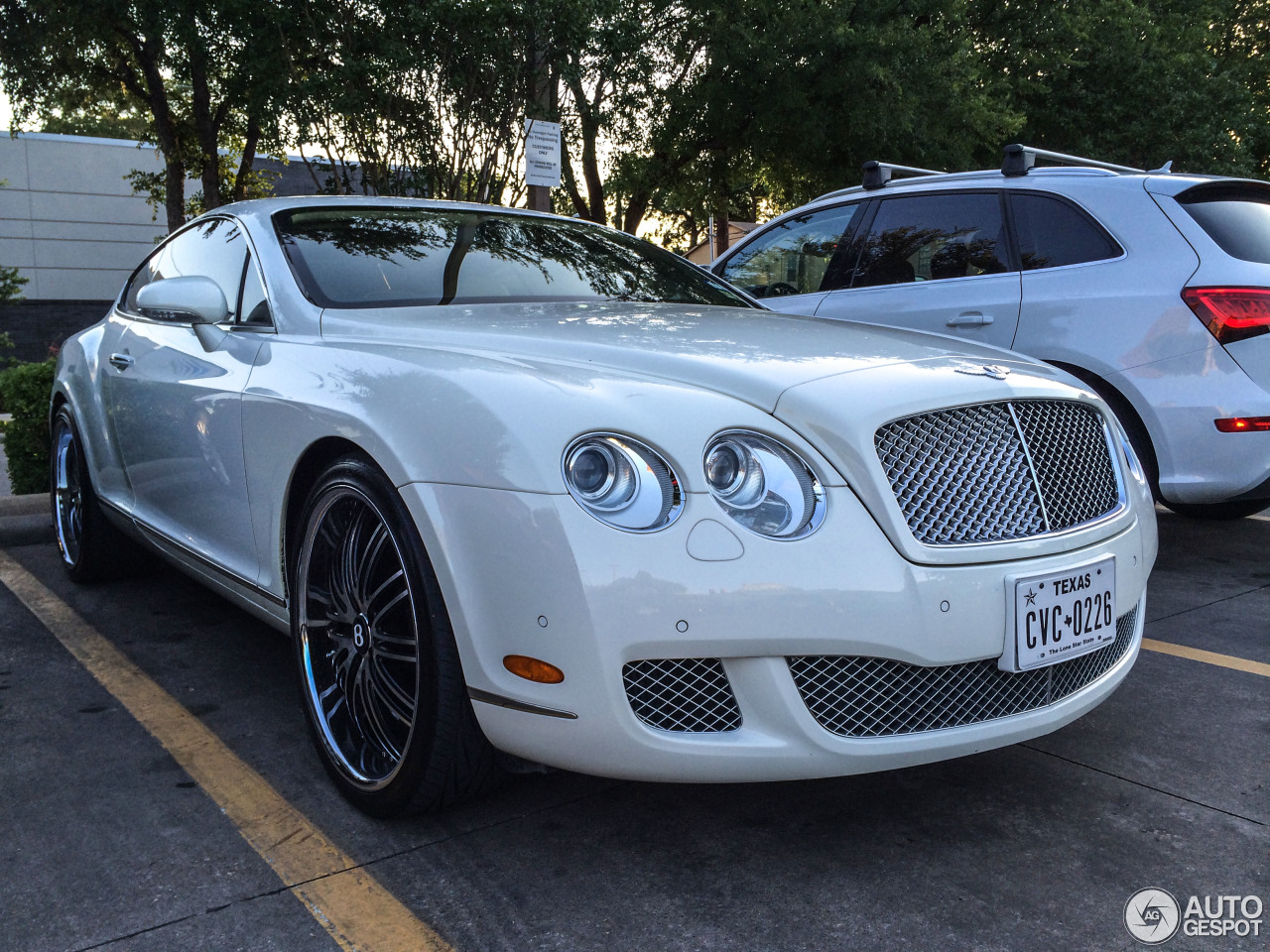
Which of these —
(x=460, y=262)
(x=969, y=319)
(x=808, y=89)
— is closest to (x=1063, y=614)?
(x=460, y=262)

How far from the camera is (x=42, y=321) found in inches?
816

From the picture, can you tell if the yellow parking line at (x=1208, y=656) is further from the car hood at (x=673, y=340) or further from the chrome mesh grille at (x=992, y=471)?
the car hood at (x=673, y=340)

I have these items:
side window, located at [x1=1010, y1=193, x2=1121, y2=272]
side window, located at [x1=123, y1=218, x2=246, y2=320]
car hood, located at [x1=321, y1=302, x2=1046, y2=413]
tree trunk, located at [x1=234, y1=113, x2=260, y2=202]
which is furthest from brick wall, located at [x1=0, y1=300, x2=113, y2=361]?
car hood, located at [x1=321, y1=302, x2=1046, y2=413]

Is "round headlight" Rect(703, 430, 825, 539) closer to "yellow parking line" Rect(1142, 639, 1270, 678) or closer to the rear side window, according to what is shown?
"yellow parking line" Rect(1142, 639, 1270, 678)

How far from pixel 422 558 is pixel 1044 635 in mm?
1282

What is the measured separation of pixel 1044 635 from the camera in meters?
2.28

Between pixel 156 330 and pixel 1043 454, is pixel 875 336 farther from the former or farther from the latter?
pixel 156 330

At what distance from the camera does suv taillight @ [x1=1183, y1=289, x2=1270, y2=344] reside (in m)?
4.27

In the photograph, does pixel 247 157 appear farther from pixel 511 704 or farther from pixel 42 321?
pixel 511 704

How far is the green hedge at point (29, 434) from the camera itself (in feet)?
20.9

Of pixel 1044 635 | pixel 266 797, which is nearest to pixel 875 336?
pixel 1044 635

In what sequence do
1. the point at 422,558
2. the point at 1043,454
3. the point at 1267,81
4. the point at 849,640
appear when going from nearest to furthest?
the point at 849,640
the point at 422,558
the point at 1043,454
the point at 1267,81

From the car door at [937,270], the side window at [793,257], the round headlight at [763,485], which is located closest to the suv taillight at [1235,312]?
the car door at [937,270]

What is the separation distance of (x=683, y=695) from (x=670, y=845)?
19.7 inches
